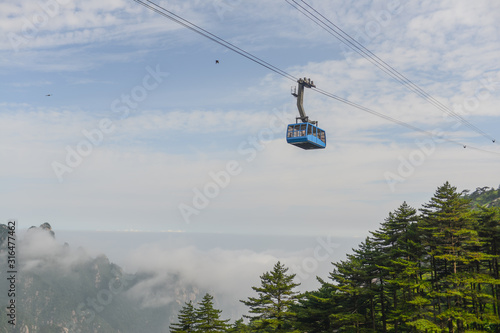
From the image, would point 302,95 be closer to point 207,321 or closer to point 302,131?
point 302,131

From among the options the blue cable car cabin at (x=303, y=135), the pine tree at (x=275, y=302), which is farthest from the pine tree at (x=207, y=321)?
the blue cable car cabin at (x=303, y=135)

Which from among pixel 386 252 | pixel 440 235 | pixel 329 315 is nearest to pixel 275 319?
pixel 329 315

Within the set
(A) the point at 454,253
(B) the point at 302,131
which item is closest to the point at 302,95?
(B) the point at 302,131

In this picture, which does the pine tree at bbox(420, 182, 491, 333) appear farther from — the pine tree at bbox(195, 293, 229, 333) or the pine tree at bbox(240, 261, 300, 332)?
the pine tree at bbox(195, 293, 229, 333)

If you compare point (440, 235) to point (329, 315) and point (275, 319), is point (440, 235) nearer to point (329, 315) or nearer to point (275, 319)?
point (329, 315)

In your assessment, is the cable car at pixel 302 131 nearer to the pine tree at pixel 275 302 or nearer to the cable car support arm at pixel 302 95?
the cable car support arm at pixel 302 95

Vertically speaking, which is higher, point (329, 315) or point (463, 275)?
point (463, 275)
